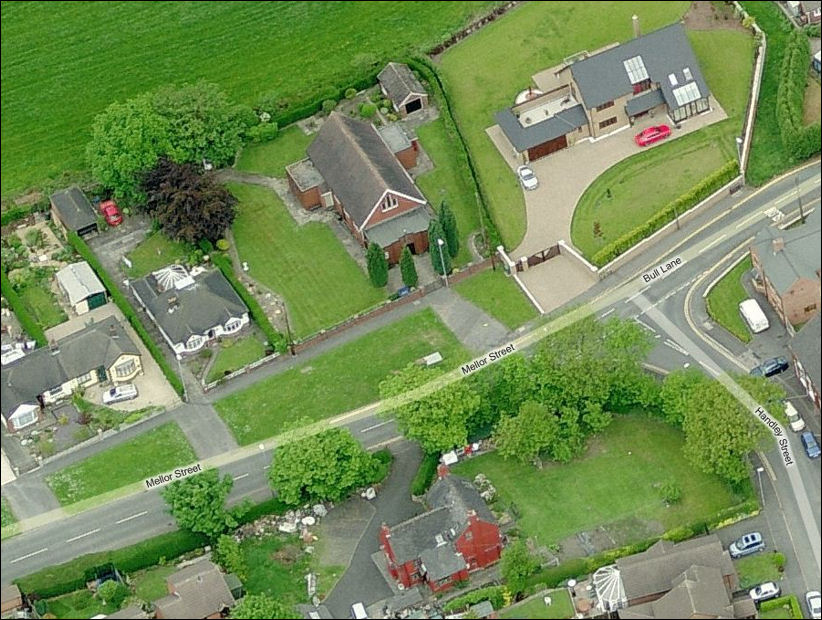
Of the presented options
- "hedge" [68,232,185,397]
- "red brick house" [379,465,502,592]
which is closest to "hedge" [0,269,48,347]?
A: "hedge" [68,232,185,397]

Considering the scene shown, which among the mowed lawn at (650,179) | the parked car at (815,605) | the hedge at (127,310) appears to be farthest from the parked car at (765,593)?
the hedge at (127,310)

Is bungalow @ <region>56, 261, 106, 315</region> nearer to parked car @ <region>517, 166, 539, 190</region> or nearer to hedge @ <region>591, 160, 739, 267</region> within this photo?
parked car @ <region>517, 166, 539, 190</region>

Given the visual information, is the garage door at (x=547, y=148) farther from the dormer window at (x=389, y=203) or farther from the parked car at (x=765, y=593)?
the parked car at (x=765, y=593)

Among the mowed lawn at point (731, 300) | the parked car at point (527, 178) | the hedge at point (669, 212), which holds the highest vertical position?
the parked car at point (527, 178)

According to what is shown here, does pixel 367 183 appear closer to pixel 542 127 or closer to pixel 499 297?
pixel 499 297

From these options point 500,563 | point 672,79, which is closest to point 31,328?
point 500,563

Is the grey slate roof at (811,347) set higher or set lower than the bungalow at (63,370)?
lower
